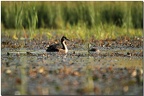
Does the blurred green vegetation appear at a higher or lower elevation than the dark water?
higher

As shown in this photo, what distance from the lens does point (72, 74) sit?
26.6ft

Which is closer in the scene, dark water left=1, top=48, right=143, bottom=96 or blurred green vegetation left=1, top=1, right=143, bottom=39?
dark water left=1, top=48, right=143, bottom=96

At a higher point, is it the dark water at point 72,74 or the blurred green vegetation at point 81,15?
the blurred green vegetation at point 81,15

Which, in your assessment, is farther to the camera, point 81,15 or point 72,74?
point 81,15

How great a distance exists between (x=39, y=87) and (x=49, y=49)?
520 cm

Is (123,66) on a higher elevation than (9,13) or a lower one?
lower

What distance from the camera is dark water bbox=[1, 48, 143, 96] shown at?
6.97 metres

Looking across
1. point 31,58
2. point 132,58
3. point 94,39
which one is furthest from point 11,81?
point 94,39

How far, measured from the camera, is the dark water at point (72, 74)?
22.9 feet

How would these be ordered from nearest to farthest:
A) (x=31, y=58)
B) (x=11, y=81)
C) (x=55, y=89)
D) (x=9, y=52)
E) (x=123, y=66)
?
(x=55, y=89) → (x=11, y=81) → (x=123, y=66) → (x=31, y=58) → (x=9, y=52)

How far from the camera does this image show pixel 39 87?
23.2 ft

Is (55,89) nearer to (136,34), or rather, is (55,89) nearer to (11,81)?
(11,81)

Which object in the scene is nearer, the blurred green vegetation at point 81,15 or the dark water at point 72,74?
the dark water at point 72,74

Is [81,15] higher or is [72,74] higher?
[81,15]
